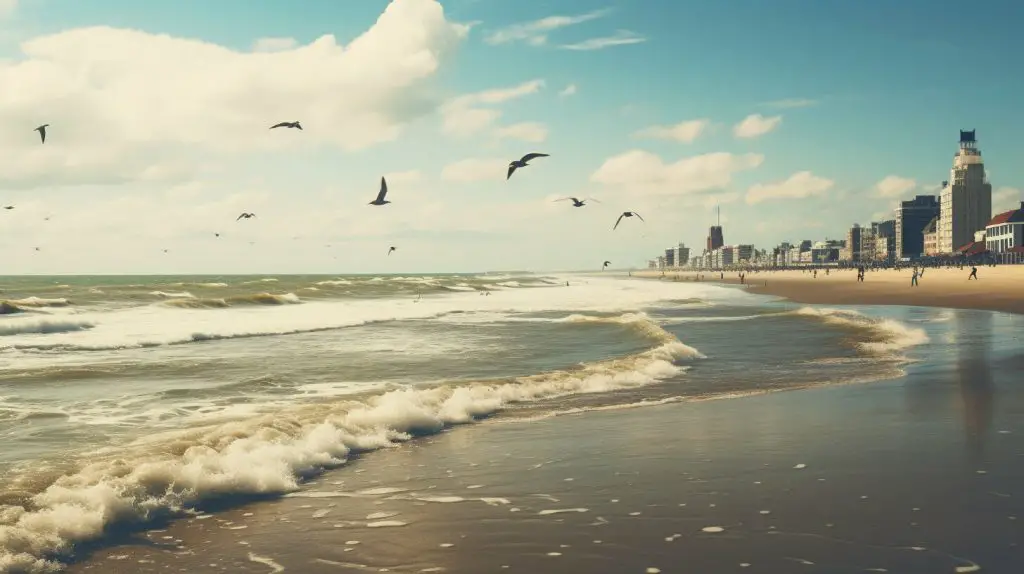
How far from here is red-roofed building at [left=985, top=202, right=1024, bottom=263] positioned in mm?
171363

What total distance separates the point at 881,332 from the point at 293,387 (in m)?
22.1

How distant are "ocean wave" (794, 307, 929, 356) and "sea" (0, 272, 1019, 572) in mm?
118

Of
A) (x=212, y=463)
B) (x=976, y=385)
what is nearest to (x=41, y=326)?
(x=212, y=463)

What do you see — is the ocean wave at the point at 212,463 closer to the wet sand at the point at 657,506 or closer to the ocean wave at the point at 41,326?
the wet sand at the point at 657,506

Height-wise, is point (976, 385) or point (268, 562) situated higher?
point (976, 385)

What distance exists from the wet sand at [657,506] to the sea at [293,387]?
0.77 m

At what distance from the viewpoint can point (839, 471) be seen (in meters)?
8.62

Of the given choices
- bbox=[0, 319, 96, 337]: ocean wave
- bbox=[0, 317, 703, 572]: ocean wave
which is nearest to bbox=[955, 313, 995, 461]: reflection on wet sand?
bbox=[0, 317, 703, 572]: ocean wave

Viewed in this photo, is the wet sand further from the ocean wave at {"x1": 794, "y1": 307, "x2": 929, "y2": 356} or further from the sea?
the ocean wave at {"x1": 794, "y1": 307, "x2": 929, "y2": 356}

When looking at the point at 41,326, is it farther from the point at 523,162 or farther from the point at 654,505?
the point at 654,505

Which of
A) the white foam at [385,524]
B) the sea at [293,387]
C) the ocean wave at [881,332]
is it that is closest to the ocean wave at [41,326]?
the sea at [293,387]

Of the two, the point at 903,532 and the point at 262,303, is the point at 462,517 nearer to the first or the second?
the point at 903,532

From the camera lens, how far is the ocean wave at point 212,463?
24.0ft

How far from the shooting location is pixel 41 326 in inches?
1537
